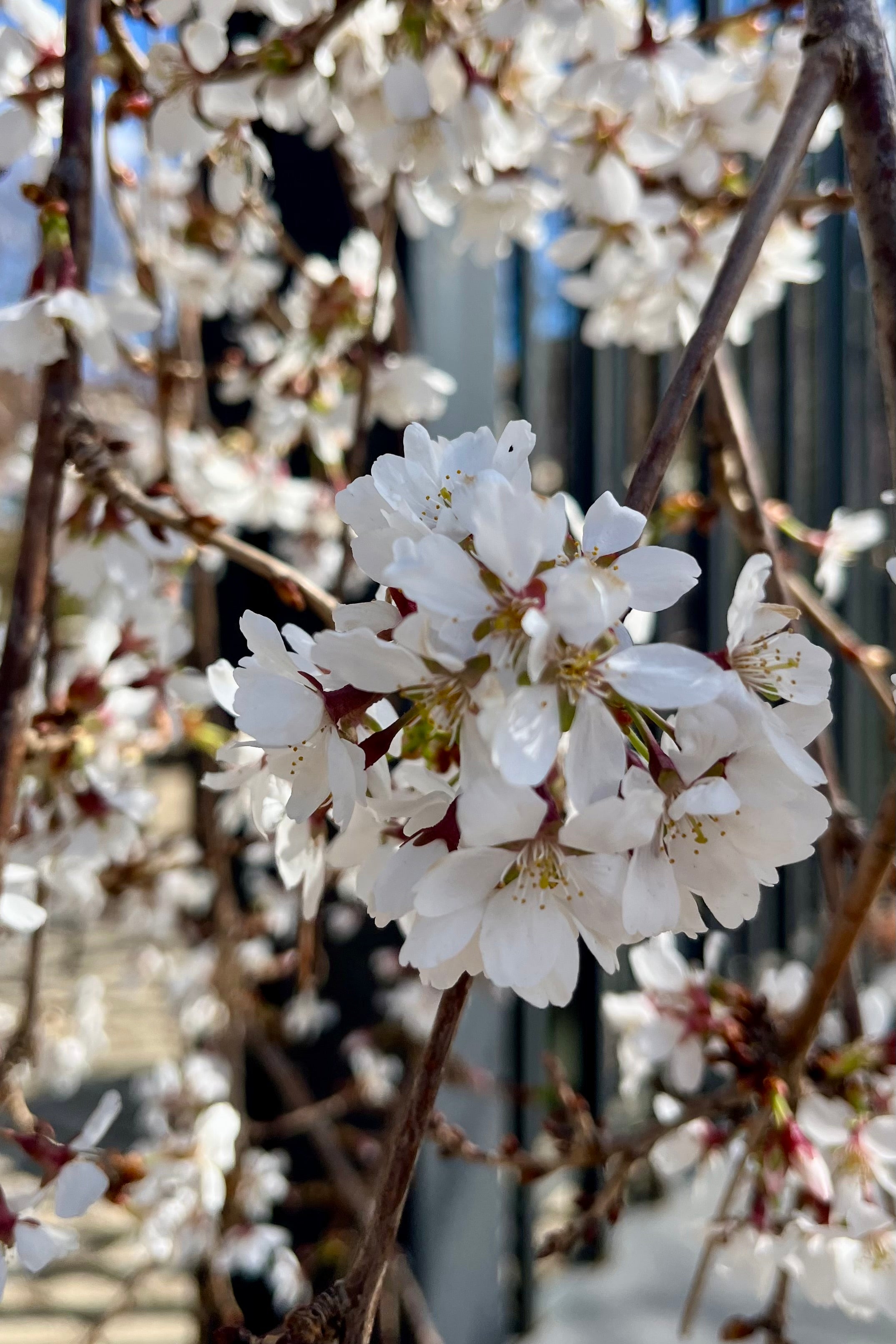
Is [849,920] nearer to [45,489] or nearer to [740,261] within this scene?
[740,261]

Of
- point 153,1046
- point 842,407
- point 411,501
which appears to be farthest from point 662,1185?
point 411,501

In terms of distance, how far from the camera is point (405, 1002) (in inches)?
59.1

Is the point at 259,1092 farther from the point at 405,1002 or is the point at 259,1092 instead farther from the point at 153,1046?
the point at 153,1046

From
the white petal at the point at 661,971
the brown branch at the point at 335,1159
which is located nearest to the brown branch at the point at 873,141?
the white petal at the point at 661,971

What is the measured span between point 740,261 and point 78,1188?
579 millimetres

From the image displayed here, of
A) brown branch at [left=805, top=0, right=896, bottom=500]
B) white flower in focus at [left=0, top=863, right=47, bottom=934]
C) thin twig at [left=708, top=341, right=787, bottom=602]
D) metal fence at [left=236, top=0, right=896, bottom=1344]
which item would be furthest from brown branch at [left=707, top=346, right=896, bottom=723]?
A: white flower in focus at [left=0, top=863, right=47, bottom=934]

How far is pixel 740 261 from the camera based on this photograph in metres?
0.42

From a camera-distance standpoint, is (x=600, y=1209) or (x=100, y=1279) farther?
(x=100, y=1279)

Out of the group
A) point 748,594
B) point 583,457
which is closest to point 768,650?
point 748,594

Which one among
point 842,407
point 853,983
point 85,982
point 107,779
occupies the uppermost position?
point 842,407

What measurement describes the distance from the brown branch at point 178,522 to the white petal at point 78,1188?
1.10ft

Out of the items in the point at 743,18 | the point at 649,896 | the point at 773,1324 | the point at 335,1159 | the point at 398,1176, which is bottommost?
the point at 335,1159

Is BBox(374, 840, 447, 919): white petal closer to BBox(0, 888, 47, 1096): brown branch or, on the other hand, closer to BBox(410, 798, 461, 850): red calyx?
BBox(410, 798, 461, 850): red calyx

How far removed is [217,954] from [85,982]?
0.37 m
